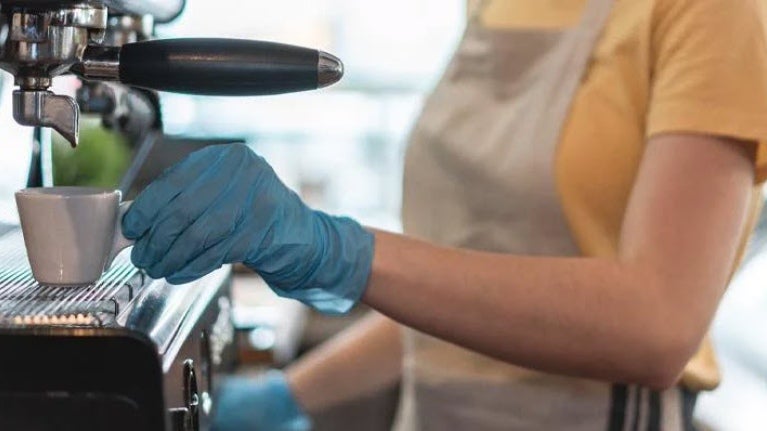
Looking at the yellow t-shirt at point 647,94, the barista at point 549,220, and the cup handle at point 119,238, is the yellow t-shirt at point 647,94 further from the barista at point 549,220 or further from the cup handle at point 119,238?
the cup handle at point 119,238

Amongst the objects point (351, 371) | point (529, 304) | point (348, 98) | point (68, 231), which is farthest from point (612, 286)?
point (348, 98)

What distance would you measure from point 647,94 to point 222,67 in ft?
1.34

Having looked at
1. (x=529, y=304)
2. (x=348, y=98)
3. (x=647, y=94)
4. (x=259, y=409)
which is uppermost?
(x=647, y=94)

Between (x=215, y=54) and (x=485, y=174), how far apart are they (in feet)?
1.30

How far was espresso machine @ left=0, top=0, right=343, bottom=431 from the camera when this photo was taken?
2.08 feet

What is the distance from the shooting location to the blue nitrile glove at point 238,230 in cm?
74

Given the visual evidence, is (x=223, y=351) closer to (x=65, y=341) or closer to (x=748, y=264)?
(x=65, y=341)

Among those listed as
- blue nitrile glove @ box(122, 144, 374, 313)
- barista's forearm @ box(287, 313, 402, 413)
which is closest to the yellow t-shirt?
blue nitrile glove @ box(122, 144, 374, 313)

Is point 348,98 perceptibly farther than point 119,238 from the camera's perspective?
Yes

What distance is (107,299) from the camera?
0.71 meters

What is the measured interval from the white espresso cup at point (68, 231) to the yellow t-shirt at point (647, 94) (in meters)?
0.44

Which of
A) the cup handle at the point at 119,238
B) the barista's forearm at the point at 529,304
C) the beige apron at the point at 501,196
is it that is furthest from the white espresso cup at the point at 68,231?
the beige apron at the point at 501,196

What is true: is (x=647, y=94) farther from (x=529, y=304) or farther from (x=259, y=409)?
(x=259, y=409)

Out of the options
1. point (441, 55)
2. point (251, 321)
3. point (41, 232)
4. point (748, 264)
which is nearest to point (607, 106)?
point (41, 232)
